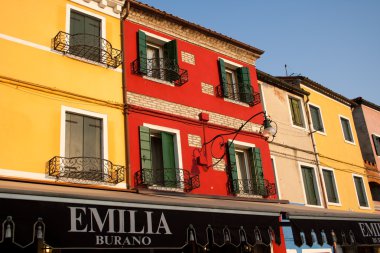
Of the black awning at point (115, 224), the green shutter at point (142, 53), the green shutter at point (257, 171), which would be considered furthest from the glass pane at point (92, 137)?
the green shutter at point (257, 171)

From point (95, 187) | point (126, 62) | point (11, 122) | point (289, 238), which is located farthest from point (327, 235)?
point (11, 122)

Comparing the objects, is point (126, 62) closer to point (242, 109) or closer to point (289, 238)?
point (242, 109)

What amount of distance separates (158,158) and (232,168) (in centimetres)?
272

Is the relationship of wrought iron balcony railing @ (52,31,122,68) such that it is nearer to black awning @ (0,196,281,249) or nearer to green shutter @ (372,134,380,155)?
black awning @ (0,196,281,249)

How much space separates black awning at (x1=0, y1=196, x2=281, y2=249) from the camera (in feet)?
21.6

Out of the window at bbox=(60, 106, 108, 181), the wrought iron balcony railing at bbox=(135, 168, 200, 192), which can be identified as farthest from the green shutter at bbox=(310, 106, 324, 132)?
the window at bbox=(60, 106, 108, 181)

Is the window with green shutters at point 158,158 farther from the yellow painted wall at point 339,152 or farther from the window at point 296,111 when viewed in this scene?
the yellow painted wall at point 339,152

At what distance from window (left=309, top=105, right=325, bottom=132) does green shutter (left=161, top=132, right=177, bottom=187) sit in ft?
29.9

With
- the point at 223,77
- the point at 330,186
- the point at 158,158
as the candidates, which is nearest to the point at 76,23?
the point at 158,158

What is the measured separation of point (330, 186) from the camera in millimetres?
18641

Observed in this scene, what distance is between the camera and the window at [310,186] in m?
17.3

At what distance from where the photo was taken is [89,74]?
11578 mm

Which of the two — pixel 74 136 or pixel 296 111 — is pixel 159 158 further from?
pixel 296 111

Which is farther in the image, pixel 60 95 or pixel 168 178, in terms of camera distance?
pixel 168 178
